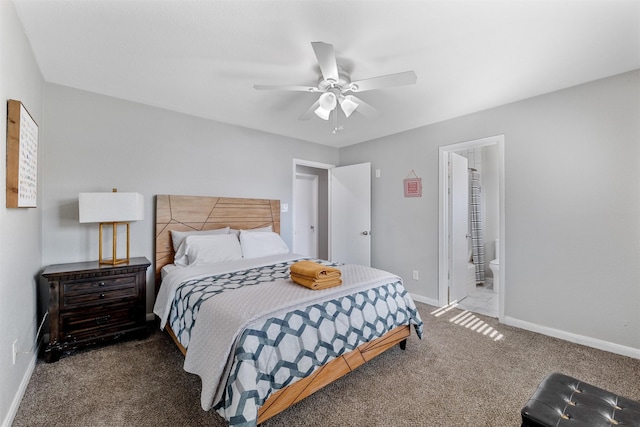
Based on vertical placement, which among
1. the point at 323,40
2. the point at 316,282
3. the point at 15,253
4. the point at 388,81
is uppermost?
the point at 323,40

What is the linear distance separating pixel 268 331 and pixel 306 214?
13.2 ft

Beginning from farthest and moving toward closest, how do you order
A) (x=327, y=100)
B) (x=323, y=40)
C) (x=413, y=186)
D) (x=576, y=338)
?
(x=413, y=186) → (x=576, y=338) → (x=327, y=100) → (x=323, y=40)

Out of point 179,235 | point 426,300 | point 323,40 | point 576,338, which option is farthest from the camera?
point 426,300

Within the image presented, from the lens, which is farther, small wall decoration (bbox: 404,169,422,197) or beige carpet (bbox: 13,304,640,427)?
small wall decoration (bbox: 404,169,422,197)

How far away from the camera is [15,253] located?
170 centimetres

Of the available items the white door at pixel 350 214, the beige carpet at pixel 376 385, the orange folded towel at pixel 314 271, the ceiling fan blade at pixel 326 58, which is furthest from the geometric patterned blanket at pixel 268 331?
the white door at pixel 350 214

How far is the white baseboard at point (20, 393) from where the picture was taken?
60.1 inches

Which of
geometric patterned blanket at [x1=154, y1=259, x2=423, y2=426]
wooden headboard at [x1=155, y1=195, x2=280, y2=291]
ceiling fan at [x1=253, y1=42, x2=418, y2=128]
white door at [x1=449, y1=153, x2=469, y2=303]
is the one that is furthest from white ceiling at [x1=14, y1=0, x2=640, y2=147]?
geometric patterned blanket at [x1=154, y1=259, x2=423, y2=426]

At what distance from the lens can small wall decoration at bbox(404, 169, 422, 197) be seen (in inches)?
147

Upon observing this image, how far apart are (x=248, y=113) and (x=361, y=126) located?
1505mm

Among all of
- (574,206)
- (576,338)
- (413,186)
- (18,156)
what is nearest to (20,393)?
(18,156)

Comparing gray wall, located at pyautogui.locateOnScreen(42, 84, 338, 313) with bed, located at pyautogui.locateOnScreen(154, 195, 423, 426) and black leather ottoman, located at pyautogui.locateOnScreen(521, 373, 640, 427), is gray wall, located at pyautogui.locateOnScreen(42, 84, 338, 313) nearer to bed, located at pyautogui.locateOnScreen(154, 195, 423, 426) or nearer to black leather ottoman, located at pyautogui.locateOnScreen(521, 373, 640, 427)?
bed, located at pyautogui.locateOnScreen(154, 195, 423, 426)

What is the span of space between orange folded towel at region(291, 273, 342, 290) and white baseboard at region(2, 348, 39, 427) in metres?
1.77

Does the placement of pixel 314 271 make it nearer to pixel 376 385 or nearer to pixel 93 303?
pixel 376 385
